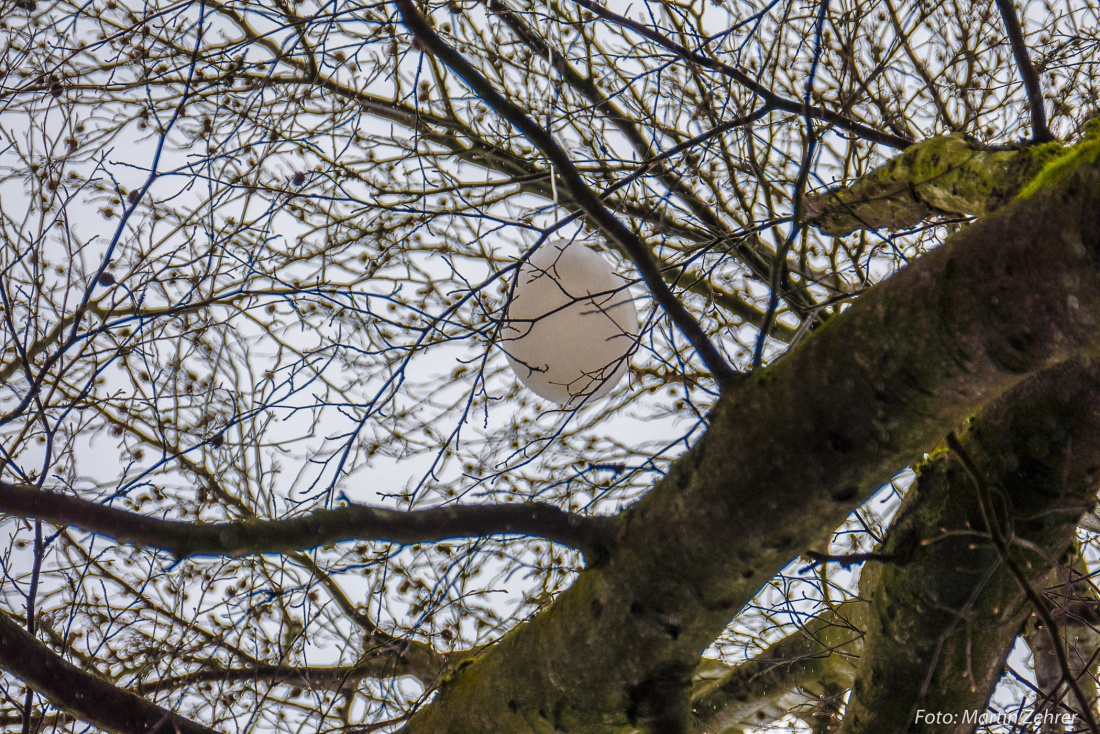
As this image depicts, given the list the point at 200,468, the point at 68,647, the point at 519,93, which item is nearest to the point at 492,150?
the point at 519,93

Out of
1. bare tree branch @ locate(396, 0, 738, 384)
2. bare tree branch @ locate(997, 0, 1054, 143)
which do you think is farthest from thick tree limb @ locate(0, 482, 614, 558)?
bare tree branch @ locate(997, 0, 1054, 143)

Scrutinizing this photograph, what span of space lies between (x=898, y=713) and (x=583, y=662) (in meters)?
0.93

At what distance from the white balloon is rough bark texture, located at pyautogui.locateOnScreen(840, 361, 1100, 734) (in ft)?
3.03

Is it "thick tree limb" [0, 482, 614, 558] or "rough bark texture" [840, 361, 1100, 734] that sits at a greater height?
"thick tree limb" [0, 482, 614, 558]

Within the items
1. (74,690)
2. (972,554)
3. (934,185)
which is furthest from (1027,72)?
(74,690)

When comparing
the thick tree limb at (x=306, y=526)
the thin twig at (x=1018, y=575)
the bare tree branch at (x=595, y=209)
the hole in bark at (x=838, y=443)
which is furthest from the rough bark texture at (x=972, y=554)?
the thick tree limb at (x=306, y=526)

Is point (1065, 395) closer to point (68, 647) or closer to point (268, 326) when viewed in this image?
point (68, 647)

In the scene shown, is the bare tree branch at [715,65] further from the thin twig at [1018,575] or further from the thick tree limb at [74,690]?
the thick tree limb at [74,690]

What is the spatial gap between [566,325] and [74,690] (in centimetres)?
155

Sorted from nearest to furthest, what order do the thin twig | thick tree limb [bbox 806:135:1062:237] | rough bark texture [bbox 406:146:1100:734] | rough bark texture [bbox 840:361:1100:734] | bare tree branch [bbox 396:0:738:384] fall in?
rough bark texture [bbox 406:146:1100:734], the thin twig, bare tree branch [bbox 396:0:738:384], rough bark texture [bbox 840:361:1100:734], thick tree limb [bbox 806:135:1062:237]

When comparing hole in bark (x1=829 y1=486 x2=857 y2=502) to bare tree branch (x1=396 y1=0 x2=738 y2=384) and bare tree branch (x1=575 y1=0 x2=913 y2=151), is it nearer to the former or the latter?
bare tree branch (x1=396 y1=0 x2=738 y2=384)

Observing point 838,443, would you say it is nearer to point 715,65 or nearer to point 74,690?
point 715,65

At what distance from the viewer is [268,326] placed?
4.07m

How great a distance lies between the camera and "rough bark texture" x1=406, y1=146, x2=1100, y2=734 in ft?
4.42
